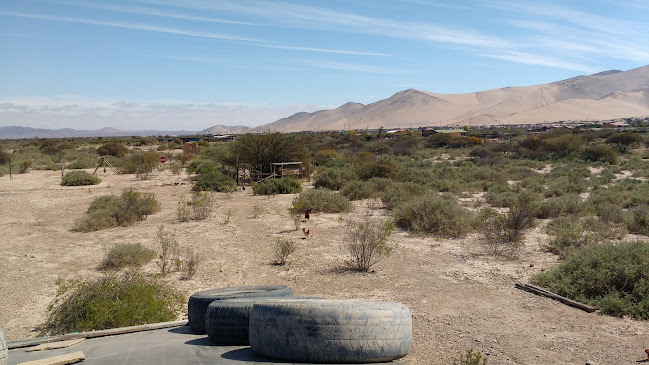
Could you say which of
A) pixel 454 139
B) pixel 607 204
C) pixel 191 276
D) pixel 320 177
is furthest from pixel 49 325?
pixel 454 139

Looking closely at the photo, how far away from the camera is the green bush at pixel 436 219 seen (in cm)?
1356

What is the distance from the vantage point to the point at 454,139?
2149 inches

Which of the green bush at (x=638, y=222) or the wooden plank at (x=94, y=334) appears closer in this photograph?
the wooden plank at (x=94, y=334)

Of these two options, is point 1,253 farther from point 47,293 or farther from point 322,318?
point 322,318

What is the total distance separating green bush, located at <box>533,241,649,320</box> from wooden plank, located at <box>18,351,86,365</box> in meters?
7.12

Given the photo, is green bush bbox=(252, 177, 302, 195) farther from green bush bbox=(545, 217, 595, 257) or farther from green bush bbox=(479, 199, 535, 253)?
green bush bbox=(545, 217, 595, 257)


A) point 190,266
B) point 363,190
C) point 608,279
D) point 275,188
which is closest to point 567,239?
point 608,279

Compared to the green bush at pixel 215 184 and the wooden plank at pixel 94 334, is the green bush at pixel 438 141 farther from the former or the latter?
the wooden plank at pixel 94 334

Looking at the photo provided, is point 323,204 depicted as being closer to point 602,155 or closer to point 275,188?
point 275,188

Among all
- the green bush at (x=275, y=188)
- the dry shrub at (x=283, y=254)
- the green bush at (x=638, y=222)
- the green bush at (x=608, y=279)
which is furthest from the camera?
the green bush at (x=275, y=188)

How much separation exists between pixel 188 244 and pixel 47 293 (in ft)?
13.3

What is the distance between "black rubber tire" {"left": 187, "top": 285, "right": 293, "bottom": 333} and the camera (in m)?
6.58

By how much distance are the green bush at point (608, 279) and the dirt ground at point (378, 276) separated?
1.20 ft

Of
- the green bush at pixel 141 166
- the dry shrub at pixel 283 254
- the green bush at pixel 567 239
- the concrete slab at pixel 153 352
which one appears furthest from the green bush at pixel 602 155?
the concrete slab at pixel 153 352
